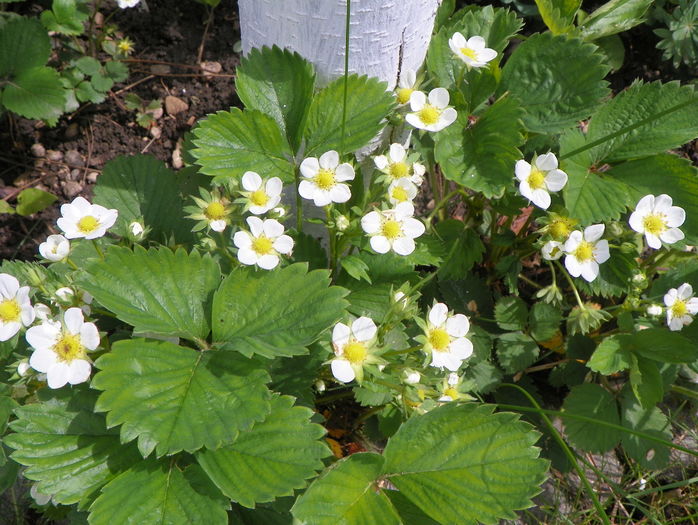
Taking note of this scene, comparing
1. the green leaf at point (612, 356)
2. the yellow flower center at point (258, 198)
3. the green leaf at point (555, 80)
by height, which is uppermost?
the green leaf at point (555, 80)

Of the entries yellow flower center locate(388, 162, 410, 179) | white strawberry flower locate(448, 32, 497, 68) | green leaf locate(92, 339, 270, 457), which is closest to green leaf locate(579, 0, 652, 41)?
white strawberry flower locate(448, 32, 497, 68)

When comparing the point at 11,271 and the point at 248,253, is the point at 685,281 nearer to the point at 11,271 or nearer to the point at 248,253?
the point at 248,253

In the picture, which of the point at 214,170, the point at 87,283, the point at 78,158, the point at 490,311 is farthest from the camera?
the point at 78,158

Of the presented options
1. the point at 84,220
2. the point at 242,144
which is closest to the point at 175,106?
the point at 242,144

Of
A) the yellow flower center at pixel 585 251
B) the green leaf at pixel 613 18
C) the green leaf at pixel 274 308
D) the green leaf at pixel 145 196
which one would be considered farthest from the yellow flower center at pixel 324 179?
the green leaf at pixel 613 18

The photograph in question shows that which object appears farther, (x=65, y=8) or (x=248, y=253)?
(x=65, y=8)

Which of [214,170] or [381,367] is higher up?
[214,170]

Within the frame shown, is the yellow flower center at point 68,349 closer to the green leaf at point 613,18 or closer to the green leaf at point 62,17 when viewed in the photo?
the green leaf at point 62,17

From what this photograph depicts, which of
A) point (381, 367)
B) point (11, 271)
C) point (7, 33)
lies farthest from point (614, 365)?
point (7, 33)

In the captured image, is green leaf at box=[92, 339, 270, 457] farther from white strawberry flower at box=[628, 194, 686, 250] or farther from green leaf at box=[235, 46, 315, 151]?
white strawberry flower at box=[628, 194, 686, 250]
